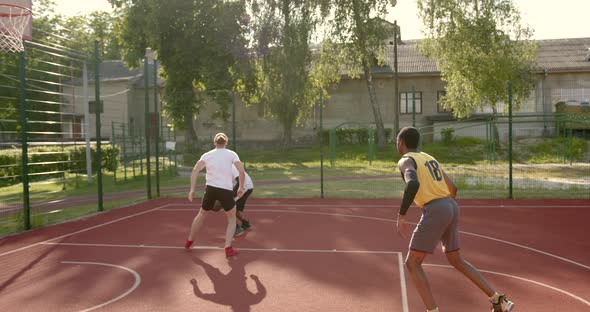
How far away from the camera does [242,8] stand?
1234 inches

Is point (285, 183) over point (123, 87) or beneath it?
beneath

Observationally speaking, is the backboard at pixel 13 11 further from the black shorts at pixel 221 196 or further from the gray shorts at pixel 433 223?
the gray shorts at pixel 433 223

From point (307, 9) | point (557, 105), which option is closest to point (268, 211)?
point (307, 9)

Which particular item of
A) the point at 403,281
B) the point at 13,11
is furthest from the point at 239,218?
the point at 13,11

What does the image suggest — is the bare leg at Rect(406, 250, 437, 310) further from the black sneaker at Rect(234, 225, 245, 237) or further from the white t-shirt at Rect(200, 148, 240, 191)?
the black sneaker at Rect(234, 225, 245, 237)

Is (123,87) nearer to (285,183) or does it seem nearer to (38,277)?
(285,183)

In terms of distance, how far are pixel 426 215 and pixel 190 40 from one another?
90.7 feet

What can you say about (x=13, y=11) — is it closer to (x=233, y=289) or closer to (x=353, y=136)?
(x=233, y=289)

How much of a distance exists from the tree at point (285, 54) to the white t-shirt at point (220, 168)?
860 inches

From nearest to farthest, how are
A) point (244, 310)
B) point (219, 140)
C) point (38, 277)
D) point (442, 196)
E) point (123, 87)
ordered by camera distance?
point (442, 196), point (244, 310), point (38, 277), point (219, 140), point (123, 87)

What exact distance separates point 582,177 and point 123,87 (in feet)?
113

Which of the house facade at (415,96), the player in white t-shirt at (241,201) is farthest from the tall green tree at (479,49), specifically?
the player in white t-shirt at (241,201)

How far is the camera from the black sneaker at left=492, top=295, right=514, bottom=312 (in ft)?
17.3

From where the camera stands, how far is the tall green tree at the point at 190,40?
3047 cm
